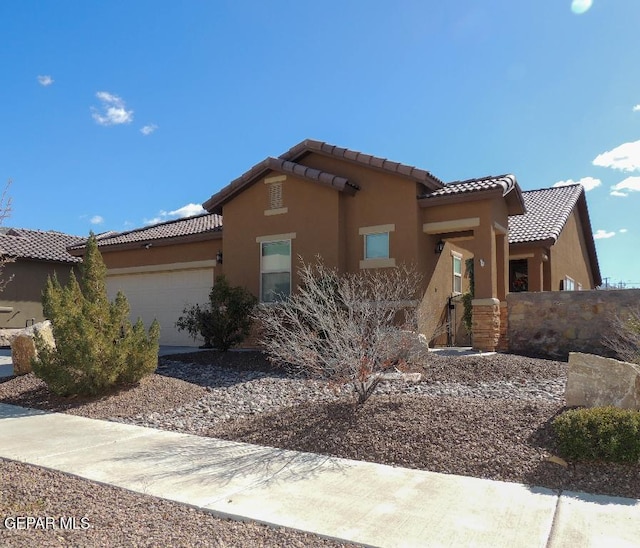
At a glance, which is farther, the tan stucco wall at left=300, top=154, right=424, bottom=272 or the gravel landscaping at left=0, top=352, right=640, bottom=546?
the tan stucco wall at left=300, top=154, right=424, bottom=272

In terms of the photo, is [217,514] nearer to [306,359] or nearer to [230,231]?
[306,359]

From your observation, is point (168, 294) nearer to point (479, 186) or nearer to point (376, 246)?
point (376, 246)

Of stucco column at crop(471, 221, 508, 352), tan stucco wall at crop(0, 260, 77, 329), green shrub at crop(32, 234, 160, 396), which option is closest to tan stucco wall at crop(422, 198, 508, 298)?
stucco column at crop(471, 221, 508, 352)

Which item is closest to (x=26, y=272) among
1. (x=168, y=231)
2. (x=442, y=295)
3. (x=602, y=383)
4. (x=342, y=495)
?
(x=168, y=231)

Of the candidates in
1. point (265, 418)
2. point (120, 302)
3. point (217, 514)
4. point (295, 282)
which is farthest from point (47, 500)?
point (295, 282)

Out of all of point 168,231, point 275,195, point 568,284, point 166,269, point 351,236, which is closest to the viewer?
point 351,236

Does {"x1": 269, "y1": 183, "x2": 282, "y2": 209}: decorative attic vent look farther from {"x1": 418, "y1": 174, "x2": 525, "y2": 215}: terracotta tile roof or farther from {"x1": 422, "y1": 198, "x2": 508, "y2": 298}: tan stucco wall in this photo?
{"x1": 422, "y1": 198, "x2": 508, "y2": 298}: tan stucco wall

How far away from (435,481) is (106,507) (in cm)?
292

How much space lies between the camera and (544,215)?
2003 centimetres

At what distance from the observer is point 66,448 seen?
664cm

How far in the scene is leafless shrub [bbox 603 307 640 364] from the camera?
10555 millimetres

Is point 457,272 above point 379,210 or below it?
below

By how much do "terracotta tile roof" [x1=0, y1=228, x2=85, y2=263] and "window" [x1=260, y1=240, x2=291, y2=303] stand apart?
12.4 meters

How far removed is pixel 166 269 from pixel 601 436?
15141 mm
